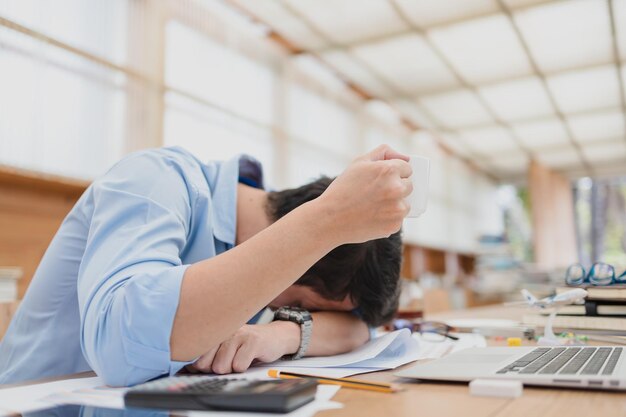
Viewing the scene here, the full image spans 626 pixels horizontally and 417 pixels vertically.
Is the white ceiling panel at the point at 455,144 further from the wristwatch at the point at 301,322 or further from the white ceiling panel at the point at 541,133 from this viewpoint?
the wristwatch at the point at 301,322

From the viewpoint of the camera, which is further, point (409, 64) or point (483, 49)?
point (409, 64)

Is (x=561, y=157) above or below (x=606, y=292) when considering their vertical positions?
above

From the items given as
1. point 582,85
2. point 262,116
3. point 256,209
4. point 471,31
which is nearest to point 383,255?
point 256,209

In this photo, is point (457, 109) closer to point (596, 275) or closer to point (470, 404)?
point (596, 275)

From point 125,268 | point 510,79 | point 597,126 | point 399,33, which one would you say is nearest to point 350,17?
point 399,33

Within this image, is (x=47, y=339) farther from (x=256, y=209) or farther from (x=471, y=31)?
(x=471, y=31)

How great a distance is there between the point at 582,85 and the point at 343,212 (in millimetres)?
5486

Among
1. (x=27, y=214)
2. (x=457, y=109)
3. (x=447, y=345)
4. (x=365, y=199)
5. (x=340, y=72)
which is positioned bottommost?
(x=447, y=345)

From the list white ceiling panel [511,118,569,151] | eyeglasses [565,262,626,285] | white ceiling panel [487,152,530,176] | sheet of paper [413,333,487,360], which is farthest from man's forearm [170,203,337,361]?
white ceiling panel [487,152,530,176]

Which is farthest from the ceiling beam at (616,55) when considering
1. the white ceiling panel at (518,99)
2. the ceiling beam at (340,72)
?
the ceiling beam at (340,72)

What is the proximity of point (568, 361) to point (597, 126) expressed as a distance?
6.78m

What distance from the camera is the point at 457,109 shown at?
599 cm

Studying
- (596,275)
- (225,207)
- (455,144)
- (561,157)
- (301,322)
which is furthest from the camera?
(561,157)

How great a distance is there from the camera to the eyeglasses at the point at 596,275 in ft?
3.89
